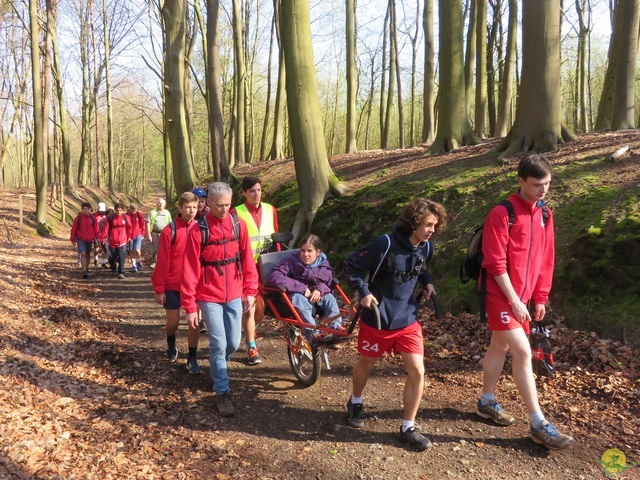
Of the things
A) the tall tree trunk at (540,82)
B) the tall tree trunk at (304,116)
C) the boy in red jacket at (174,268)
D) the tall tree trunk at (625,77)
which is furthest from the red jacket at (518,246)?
the tall tree trunk at (625,77)

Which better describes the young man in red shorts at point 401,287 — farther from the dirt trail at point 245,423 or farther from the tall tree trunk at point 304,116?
the tall tree trunk at point 304,116

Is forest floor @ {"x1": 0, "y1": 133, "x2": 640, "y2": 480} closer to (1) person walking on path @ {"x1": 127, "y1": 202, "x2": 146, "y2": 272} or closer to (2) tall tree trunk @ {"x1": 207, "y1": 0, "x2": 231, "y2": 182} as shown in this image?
(1) person walking on path @ {"x1": 127, "y1": 202, "x2": 146, "y2": 272}

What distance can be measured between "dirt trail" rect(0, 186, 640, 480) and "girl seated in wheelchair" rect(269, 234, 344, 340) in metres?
0.83

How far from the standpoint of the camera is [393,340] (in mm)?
3906

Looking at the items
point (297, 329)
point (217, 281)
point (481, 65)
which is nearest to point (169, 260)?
point (217, 281)

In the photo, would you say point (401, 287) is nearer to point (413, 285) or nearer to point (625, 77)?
point (413, 285)

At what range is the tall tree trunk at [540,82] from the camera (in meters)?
8.73

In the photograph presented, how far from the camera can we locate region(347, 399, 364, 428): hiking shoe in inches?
168

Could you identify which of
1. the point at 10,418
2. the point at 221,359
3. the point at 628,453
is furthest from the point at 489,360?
the point at 10,418

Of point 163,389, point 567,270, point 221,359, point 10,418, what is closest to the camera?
point 10,418

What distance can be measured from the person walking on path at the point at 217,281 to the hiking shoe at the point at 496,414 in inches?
89.3

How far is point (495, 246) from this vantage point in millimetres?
3764

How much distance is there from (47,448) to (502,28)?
916 inches

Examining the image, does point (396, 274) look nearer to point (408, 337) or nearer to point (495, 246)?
point (408, 337)
